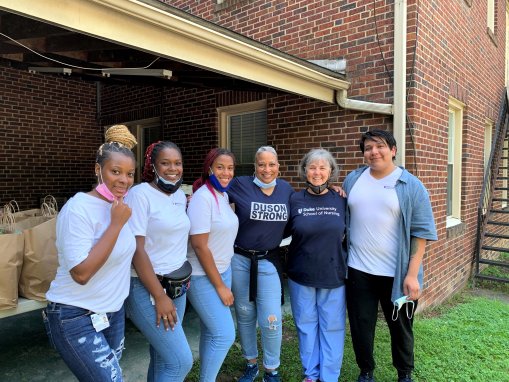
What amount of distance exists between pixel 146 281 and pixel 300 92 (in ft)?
9.28

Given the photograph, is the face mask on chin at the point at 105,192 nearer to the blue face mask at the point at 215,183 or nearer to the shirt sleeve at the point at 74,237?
the shirt sleeve at the point at 74,237

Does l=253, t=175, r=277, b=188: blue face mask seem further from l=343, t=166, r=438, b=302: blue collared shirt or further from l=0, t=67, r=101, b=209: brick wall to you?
l=0, t=67, r=101, b=209: brick wall

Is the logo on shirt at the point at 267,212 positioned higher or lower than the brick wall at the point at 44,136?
lower

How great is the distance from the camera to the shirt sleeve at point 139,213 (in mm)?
2145

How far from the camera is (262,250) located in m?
2.93

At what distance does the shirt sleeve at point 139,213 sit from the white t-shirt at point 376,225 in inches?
62.5

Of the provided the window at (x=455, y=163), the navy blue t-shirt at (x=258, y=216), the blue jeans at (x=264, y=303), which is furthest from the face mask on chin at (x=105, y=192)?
the window at (x=455, y=163)

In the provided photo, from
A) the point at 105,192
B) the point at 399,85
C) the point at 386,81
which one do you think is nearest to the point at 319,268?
the point at 105,192

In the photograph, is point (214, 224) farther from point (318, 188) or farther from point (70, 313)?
point (70, 313)

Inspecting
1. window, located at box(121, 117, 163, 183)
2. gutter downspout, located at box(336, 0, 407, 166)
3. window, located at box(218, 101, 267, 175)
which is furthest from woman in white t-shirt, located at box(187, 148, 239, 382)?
window, located at box(121, 117, 163, 183)

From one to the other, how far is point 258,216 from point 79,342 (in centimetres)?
142

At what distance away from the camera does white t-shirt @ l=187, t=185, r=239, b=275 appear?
255 cm

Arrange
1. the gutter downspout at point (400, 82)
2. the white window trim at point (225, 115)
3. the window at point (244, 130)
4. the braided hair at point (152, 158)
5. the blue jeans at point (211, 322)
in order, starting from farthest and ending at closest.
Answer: the white window trim at point (225, 115)
the window at point (244, 130)
the gutter downspout at point (400, 82)
the blue jeans at point (211, 322)
the braided hair at point (152, 158)

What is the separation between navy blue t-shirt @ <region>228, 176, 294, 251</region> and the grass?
1.18m
